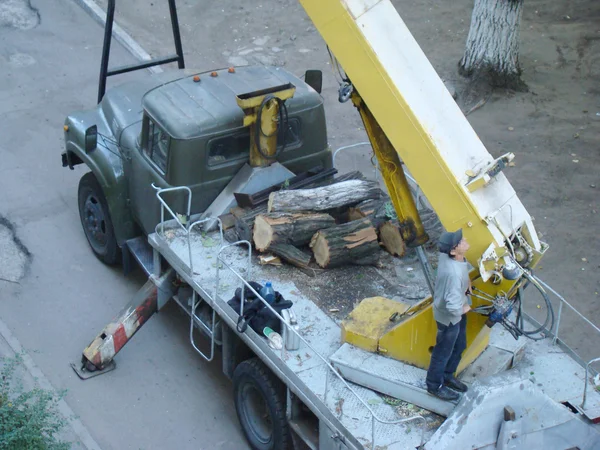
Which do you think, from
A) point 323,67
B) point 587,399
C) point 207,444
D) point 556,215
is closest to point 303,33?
point 323,67

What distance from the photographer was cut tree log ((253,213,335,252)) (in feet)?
27.0

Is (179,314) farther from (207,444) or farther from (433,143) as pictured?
(433,143)

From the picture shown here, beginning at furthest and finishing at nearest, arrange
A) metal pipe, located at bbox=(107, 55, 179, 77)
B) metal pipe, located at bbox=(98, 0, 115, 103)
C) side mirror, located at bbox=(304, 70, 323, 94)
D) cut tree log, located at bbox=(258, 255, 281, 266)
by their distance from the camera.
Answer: metal pipe, located at bbox=(107, 55, 179, 77) < metal pipe, located at bbox=(98, 0, 115, 103) < side mirror, located at bbox=(304, 70, 323, 94) < cut tree log, located at bbox=(258, 255, 281, 266)

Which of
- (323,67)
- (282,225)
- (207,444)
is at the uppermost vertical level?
(282,225)

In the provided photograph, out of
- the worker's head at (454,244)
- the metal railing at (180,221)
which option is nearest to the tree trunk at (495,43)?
the metal railing at (180,221)

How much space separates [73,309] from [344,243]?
3600mm

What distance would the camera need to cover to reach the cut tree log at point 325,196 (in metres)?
8.44

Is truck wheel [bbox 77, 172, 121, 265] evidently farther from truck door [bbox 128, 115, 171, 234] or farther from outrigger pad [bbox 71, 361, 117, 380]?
outrigger pad [bbox 71, 361, 117, 380]

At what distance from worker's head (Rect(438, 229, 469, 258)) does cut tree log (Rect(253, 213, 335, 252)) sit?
2259 mm

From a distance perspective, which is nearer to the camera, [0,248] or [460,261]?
[460,261]

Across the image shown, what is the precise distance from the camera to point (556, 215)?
11812mm

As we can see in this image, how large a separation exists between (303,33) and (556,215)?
684 centimetres

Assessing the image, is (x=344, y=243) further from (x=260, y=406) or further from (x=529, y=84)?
(x=529, y=84)

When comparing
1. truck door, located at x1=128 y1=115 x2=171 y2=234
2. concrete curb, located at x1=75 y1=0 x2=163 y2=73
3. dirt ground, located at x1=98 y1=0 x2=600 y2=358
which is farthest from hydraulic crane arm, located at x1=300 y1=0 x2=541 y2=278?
concrete curb, located at x1=75 y1=0 x2=163 y2=73
